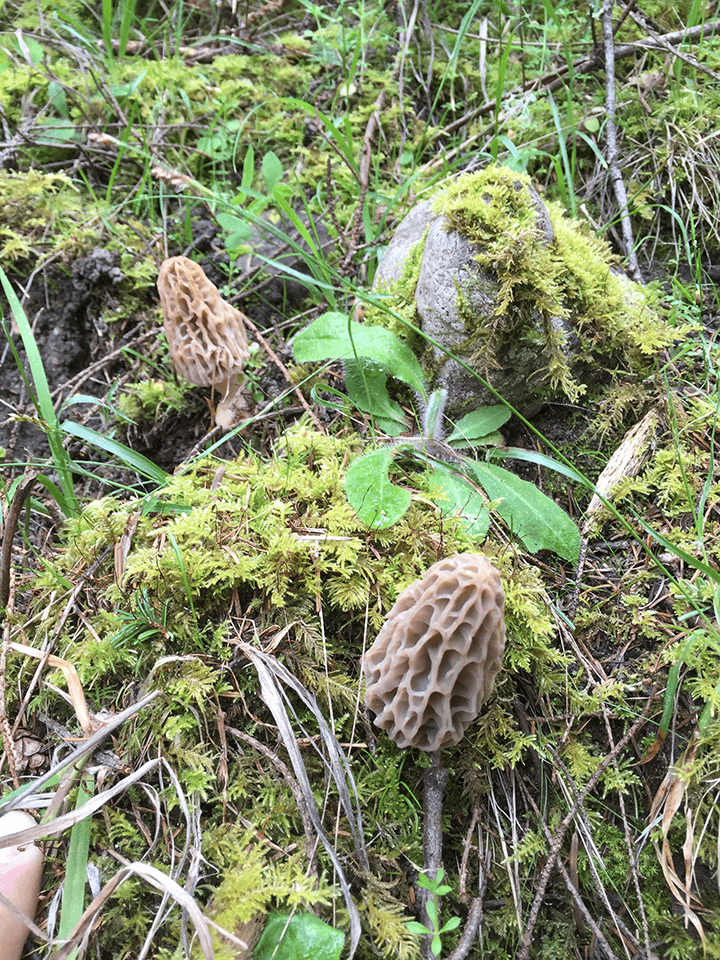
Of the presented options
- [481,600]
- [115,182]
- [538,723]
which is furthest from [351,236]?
[538,723]

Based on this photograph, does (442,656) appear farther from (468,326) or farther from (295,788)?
(468,326)

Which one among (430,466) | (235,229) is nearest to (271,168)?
(235,229)

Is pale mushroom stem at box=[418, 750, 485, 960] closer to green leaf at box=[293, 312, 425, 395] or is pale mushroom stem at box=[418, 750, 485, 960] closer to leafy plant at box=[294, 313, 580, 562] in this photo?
leafy plant at box=[294, 313, 580, 562]

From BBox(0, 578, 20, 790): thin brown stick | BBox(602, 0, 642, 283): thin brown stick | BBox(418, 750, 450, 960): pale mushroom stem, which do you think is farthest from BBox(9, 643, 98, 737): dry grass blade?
BBox(602, 0, 642, 283): thin brown stick

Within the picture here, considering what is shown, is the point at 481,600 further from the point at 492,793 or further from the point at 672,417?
the point at 672,417

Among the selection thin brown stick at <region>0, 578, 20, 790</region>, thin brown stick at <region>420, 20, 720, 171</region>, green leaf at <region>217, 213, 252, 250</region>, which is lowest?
thin brown stick at <region>0, 578, 20, 790</region>
